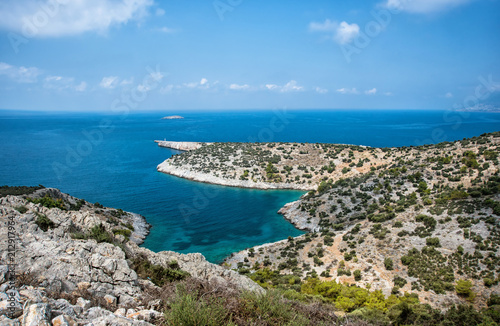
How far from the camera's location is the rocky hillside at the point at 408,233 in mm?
21250

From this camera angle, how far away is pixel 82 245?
1061 cm

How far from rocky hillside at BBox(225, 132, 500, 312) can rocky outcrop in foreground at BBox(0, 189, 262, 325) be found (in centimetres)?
1187

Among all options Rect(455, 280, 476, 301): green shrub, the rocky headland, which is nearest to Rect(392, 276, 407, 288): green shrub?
the rocky headland

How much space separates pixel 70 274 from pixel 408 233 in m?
28.1

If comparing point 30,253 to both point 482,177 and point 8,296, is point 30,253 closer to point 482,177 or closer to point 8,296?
point 8,296

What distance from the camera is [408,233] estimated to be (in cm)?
2719

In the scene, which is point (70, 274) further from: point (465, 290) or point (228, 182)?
point (228, 182)

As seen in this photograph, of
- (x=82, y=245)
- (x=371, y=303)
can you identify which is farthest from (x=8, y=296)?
(x=371, y=303)

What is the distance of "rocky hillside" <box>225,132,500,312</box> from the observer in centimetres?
2125

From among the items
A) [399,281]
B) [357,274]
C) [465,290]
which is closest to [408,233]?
[399,281]

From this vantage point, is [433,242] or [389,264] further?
[433,242]

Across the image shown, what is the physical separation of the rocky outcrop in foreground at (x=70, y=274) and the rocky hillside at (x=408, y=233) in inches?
467

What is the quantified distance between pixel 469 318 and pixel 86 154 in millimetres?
103233

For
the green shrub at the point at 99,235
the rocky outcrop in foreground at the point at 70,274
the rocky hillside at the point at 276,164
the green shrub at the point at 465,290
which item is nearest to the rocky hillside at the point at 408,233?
the green shrub at the point at 465,290
